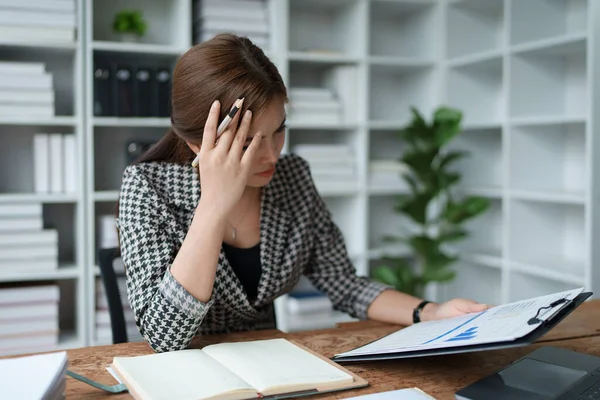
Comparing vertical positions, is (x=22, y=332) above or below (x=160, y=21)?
below

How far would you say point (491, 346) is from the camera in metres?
0.84

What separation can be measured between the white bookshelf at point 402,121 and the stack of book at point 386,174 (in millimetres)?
20

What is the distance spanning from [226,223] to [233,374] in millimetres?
497

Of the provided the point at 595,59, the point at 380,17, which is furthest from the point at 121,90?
the point at 595,59

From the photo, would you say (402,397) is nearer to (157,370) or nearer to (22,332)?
(157,370)

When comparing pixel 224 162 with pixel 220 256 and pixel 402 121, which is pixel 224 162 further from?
pixel 402 121

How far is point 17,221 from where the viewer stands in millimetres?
2607

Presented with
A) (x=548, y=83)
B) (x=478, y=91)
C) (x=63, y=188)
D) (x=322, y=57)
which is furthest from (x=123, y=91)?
(x=548, y=83)

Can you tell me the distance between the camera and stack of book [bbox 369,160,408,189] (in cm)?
325

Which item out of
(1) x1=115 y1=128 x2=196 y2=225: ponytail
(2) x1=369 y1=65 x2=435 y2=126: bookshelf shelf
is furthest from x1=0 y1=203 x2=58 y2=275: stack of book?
(2) x1=369 y1=65 x2=435 y2=126: bookshelf shelf

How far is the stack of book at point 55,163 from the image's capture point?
2.69m

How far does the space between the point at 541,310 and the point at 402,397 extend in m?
0.26

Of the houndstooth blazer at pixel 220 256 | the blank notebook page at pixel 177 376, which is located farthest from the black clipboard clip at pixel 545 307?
the houndstooth blazer at pixel 220 256

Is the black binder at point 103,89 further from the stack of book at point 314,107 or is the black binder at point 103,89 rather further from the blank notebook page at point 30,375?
the blank notebook page at point 30,375
